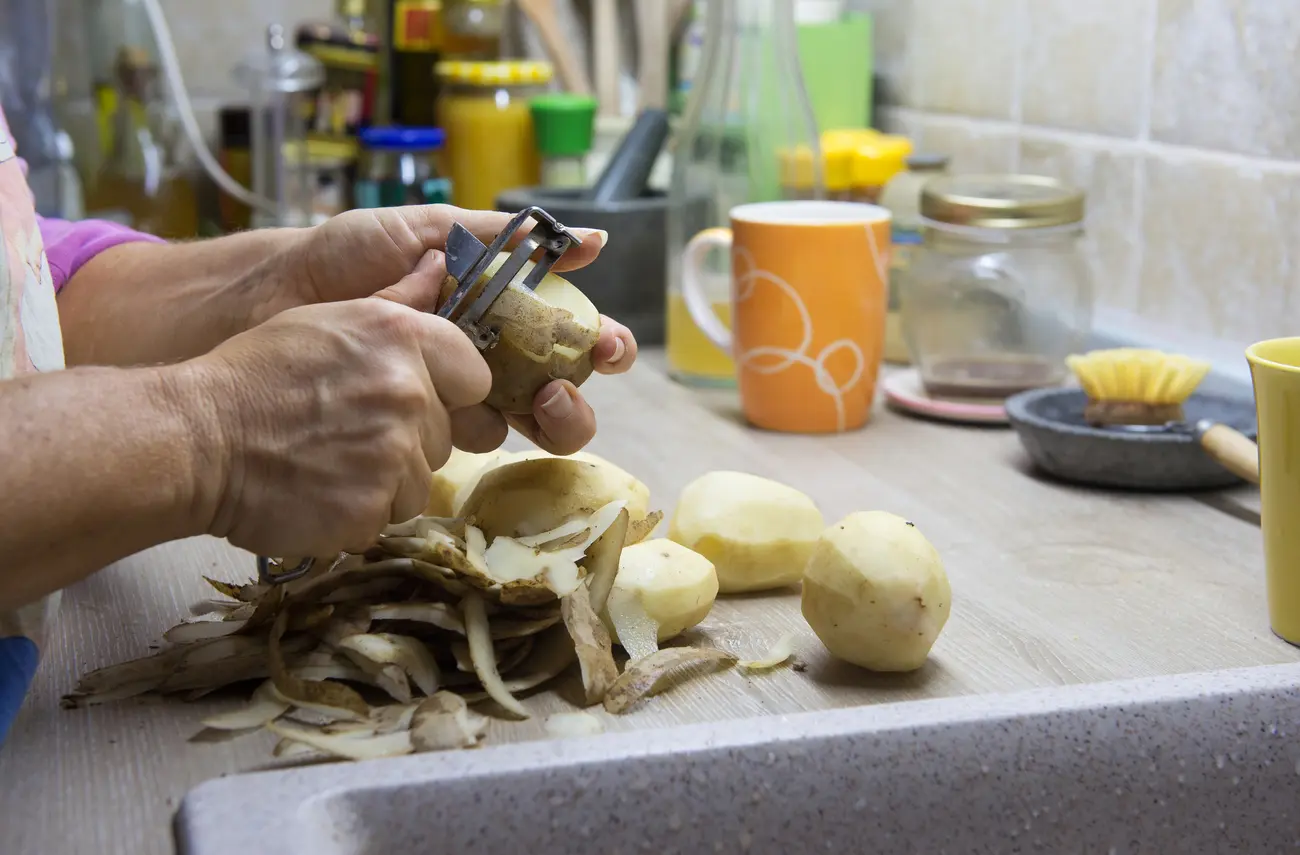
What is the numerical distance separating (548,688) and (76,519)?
233mm

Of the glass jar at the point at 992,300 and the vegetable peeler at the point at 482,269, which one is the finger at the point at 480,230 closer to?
the vegetable peeler at the point at 482,269

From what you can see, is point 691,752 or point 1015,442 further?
point 1015,442

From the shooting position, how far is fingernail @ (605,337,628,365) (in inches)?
30.0

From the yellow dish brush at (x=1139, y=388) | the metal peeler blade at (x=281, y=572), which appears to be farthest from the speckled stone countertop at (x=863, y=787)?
the yellow dish brush at (x=1139, y=388)

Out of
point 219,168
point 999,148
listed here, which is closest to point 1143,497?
point 999,148

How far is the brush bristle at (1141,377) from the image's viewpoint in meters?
1.00

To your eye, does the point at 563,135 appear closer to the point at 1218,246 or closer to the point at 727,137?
the point at 727,137

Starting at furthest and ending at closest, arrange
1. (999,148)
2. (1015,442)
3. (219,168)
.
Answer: (219,168) < (999,148) < (1015,442)

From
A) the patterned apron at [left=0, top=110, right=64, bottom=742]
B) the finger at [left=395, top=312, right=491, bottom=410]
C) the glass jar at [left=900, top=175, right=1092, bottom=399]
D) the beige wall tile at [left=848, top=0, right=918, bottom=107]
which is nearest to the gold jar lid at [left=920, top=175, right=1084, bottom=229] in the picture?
the glass jar at [left=900, top=175, right=1092, bottom=399]

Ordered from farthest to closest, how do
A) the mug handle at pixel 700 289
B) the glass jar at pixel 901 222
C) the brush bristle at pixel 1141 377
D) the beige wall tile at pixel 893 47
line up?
the beige wall tile at pixel 893 47, the glass jar at pixel 901 222, the mug handle at pixel 700 289, the brush bristle at pixel 1141 377

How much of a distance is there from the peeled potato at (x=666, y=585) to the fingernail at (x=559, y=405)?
81mm

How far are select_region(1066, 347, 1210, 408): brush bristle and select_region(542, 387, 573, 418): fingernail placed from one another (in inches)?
18.2

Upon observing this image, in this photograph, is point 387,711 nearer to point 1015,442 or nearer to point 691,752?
point 691,752

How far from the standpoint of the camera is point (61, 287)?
94 centimetres
